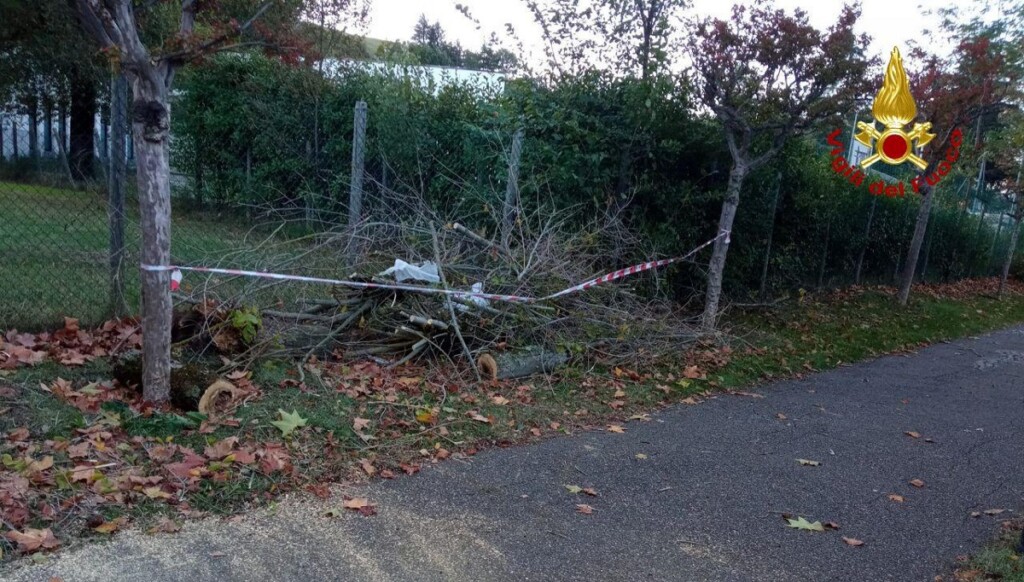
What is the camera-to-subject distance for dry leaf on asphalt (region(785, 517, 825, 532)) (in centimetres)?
459

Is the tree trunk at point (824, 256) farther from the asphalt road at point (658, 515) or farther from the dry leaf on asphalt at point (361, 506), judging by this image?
the dry leaf on asphalt at point (361, 506)

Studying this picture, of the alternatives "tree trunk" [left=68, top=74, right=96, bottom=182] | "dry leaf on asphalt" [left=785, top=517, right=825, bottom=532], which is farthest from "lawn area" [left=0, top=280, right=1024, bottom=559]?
"tree trunk" [left=68, top=74, right=96, bottom=182]

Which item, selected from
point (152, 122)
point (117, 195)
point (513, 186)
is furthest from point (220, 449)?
point (513, 186)

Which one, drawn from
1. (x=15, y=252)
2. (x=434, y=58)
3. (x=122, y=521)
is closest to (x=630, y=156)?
(x=15, y=252)

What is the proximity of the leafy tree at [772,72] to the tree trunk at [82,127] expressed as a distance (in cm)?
605

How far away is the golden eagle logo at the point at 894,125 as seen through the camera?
9.77m

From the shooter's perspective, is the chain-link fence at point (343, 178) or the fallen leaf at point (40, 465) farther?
the chain-link fence at point (343, 178)

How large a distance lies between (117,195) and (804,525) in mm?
5390

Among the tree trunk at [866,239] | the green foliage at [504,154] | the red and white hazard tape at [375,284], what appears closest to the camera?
the red and white hazard tape at [375,284]

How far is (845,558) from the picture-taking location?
4254 mm

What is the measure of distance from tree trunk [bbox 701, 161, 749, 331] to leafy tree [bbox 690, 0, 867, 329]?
9 cm

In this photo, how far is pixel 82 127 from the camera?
967cm

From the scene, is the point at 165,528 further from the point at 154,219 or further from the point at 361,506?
the point at 154,219

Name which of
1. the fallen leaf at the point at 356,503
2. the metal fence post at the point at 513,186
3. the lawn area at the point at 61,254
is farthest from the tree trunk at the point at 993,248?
the fallen leaf at the point at 356,503
